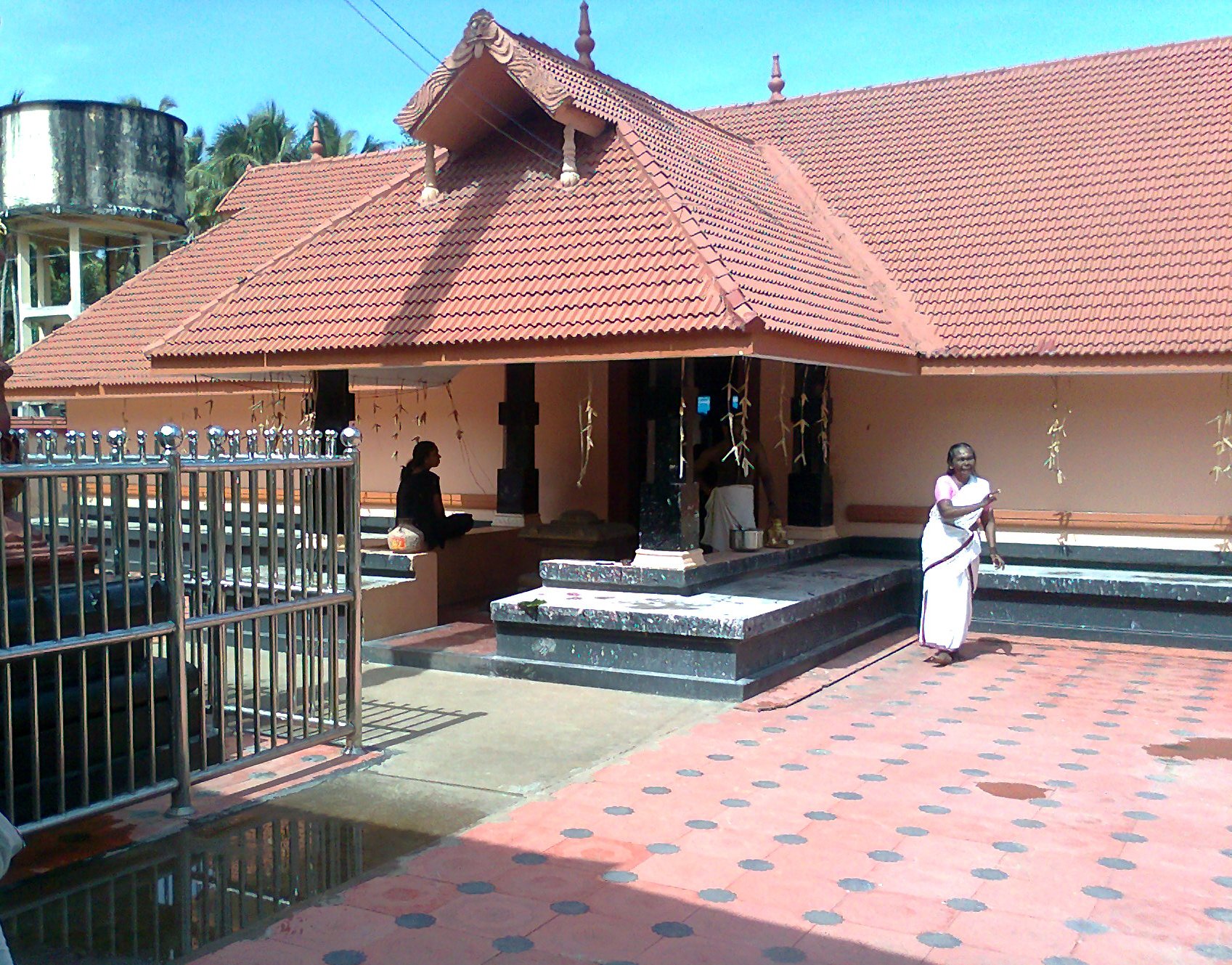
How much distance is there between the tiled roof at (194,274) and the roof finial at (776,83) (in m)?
4.64

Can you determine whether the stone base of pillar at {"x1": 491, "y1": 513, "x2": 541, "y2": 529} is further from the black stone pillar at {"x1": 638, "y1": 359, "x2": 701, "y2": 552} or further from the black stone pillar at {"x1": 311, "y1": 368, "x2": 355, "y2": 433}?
the black stone pillar at {"x1": 638, "y1": 359, "x2": 701, "y2": 552}

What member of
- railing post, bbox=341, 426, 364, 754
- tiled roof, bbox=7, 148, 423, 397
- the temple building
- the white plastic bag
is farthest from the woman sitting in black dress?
tiled roof, bbox=7, 148, 423, 397

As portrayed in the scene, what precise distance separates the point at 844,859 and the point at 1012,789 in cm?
150

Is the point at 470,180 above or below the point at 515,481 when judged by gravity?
above

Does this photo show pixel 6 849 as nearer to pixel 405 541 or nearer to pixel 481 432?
pixel 405 541

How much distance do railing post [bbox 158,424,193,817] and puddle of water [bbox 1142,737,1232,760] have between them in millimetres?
5242

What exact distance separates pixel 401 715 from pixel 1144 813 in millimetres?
4303

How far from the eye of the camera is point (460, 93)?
973 cm

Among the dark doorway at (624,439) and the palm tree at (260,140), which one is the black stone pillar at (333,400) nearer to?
the dark doorway at (624,439)

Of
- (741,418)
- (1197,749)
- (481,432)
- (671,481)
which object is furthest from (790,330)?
(481,432)

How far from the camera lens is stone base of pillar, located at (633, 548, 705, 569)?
882 centimetres

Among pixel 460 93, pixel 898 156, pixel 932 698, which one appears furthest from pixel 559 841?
pixel 898 156

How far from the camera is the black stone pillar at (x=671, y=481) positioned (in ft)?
28.9

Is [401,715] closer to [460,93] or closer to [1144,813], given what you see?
[1144,813]
